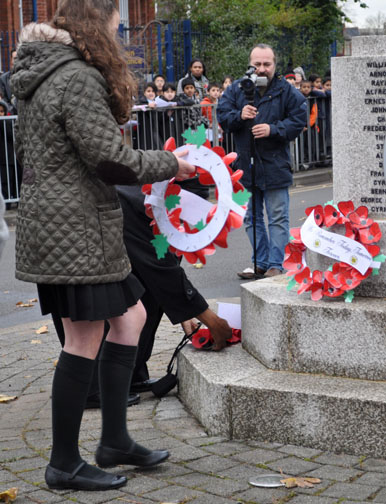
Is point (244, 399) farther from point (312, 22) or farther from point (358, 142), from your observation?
point (312, 22)

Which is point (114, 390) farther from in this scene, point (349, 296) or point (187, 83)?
point (187, 83)

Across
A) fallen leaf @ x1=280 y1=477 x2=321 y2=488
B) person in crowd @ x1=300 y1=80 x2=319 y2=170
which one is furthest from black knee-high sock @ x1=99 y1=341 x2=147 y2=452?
person in crowd @ x1=300 y1=80 x2=319 y2=170

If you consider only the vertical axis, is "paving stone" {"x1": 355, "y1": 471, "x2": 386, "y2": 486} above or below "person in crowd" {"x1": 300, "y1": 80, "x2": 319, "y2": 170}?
below

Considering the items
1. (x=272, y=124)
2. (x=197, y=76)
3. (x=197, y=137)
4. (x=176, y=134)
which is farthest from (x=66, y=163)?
(x=197, y=76)

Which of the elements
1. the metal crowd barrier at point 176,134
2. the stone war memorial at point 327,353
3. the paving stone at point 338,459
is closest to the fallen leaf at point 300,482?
the paving stone at point 338,459

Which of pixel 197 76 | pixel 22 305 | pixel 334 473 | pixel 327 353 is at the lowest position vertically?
pixel 22 305

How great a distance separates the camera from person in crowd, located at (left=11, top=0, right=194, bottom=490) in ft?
11.4

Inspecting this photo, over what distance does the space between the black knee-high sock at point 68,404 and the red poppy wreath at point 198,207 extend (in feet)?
3.09

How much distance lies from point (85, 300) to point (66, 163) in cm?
52

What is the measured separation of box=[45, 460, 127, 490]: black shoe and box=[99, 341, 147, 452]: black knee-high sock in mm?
186

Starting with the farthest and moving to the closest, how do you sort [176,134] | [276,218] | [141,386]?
1. [176,134]
2. [276,218]
3. [141,386]

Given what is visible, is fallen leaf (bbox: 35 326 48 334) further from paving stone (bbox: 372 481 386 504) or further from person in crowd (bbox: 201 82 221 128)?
person in crowd (bbox: 201 82 221 128)

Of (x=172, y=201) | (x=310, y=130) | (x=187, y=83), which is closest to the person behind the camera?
(x=172, y=201)

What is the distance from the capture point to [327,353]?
4375 mm
